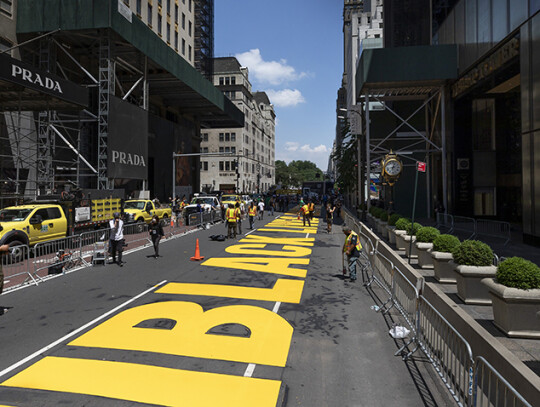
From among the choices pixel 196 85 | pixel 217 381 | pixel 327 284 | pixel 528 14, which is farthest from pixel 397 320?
Result: pixel 196 85

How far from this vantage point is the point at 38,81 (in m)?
20.5

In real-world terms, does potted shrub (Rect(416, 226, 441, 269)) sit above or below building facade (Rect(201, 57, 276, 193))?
below

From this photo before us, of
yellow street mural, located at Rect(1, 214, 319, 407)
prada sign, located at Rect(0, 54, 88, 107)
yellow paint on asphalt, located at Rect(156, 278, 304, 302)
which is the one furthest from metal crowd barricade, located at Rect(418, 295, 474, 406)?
prada sign, located at Rect(0, 54, 88, 107)

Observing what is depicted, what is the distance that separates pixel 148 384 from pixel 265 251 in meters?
11.9

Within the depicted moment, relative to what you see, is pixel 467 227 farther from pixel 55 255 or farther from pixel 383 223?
pixel 55 255

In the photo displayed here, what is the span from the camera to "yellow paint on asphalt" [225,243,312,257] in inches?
649

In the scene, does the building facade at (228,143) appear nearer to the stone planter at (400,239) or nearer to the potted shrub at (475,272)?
the stone planter at (400,239)

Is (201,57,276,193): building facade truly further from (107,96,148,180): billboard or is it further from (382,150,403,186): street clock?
(382,150,403,186): street clock

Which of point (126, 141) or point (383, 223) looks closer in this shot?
point (383, 223)

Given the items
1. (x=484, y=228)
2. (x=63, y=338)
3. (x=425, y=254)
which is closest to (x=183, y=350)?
(x=63, y=338)

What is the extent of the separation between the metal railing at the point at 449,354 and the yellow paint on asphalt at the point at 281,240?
10.9m

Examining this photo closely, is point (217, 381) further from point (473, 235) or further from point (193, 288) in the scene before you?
point (473, 235)

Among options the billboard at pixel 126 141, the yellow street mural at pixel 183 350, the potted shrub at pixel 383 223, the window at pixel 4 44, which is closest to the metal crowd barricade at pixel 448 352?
the yellow street mural at pixel 183 350

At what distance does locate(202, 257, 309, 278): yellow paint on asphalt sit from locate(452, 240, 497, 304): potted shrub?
5.01m
